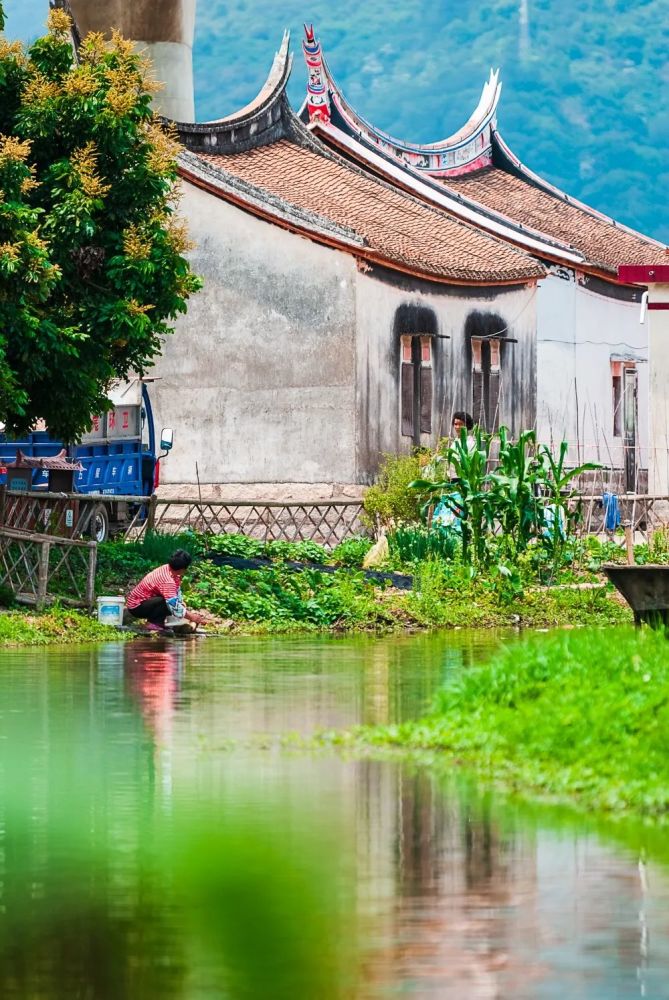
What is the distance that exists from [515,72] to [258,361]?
334 feet

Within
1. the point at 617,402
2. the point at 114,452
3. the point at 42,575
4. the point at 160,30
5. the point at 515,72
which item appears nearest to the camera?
the point at 42,575

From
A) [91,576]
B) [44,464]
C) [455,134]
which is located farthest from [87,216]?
[455,134]

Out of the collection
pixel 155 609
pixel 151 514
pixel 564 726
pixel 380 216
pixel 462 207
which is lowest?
pixel 564 726

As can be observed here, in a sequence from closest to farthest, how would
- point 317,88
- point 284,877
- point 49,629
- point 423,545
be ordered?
point 284,877
point 49,629
point 423,545
point 317,88

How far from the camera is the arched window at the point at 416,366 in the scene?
31.7m

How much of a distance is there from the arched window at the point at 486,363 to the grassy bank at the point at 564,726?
21.7 m

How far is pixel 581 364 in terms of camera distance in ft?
125

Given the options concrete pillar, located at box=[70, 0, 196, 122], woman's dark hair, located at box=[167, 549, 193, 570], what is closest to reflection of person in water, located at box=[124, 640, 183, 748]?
woman's dark hair, located at box=[167, 549, 193, 570]

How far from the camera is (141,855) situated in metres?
7.70

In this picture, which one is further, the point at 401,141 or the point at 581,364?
the point at 401,141

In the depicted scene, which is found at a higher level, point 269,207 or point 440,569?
point 269,207

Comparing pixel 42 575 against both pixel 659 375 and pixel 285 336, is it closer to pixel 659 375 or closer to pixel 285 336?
pixel 659 375

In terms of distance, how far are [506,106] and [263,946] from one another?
404ft

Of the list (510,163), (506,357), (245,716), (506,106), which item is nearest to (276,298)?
(506,357)
